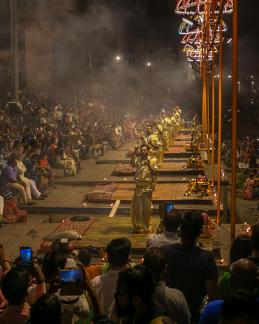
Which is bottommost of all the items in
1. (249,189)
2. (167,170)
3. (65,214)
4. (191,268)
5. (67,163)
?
(65,214)

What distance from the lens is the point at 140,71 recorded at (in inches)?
2291

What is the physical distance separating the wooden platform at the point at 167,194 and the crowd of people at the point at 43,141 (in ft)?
7.09

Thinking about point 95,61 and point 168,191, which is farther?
point 95,61

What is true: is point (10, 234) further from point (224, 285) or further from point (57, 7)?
point (57, 7)

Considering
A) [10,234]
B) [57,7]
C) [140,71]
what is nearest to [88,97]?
[57,7]

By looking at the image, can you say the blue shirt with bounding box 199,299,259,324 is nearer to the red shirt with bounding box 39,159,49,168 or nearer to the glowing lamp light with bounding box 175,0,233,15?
the red shirt with bounding box 39,159,49,168

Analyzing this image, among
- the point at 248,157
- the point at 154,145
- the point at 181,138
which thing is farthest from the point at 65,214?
the point at 181,138

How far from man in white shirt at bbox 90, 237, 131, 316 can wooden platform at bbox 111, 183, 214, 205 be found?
9115mm

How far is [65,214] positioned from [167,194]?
2696mm

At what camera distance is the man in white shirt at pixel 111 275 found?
476 cm

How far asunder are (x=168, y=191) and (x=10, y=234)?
4.92m

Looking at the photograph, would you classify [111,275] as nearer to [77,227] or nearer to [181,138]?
[77,227]

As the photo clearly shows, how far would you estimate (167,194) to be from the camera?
15.5 metres

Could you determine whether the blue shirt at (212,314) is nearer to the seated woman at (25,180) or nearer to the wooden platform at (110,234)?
the wooden platform at (110,234)
